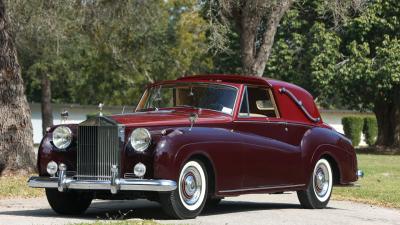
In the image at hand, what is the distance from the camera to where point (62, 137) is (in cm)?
1111

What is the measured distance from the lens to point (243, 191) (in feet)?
38.3

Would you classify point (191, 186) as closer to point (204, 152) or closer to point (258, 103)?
point (204, 152)

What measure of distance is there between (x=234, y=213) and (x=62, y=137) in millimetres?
2635

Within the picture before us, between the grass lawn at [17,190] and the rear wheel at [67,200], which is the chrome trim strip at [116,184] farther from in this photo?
the grass lawn at [17,190]

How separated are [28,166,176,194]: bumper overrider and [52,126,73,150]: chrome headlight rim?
→ 14.6 inches

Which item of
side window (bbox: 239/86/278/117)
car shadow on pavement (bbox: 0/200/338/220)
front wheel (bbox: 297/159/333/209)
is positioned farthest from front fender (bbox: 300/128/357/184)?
car shadow on pavement (bbox: 0/200/338/220)

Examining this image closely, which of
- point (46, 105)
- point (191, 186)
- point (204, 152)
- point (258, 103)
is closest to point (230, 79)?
point (258, 103)

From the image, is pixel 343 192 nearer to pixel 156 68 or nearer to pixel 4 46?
pixel 4 46

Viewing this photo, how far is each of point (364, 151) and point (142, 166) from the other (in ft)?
112

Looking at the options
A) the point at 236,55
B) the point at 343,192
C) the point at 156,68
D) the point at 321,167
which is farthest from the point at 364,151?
the point at 321,167

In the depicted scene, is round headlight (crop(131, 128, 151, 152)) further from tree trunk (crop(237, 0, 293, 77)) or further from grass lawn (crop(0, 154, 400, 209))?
tree trunk (crop(237, 0, 293, 77))

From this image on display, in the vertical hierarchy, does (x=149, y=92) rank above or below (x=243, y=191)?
above

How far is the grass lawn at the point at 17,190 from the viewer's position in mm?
14984

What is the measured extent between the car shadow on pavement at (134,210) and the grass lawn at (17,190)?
1.91 metres
